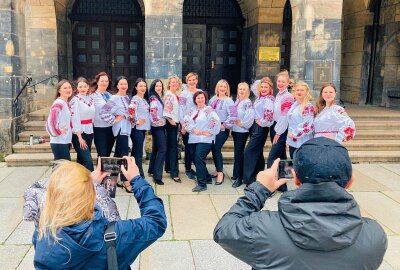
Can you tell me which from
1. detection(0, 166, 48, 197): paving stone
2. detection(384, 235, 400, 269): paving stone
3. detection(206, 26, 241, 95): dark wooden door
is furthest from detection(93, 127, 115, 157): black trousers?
detection(206, 26, 241, 95): dark wooden door

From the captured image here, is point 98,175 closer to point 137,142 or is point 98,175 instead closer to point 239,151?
point 137,142

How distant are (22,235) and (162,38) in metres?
5.80

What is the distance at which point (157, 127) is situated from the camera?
6.80 metres

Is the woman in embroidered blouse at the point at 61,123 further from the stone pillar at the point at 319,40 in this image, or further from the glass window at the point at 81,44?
the glass window at the point at 81,44

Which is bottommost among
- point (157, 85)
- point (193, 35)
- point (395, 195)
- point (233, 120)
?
point (395, 195)

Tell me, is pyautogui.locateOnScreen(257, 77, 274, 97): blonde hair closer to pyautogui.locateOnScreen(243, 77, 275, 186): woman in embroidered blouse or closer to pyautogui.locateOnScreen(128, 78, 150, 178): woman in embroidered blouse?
pyautogui.locateOnScreen(243, 77, 275, 186): woman in embroidered blouse

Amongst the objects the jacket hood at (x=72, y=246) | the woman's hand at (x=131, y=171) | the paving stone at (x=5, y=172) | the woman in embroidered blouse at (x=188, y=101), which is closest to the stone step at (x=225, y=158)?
the paving stone at (x=5, y=172)

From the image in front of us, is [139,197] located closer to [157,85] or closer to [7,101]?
[157,85]

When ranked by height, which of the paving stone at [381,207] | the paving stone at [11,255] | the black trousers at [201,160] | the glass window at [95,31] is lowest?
the paving stone at [11,255]

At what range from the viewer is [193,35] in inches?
547

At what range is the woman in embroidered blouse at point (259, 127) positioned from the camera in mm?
6609

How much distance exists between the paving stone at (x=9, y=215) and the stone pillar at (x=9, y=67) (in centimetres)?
261

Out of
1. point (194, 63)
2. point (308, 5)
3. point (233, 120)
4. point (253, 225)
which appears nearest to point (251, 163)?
point (233, 120)

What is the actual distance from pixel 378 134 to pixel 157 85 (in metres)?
5.46
